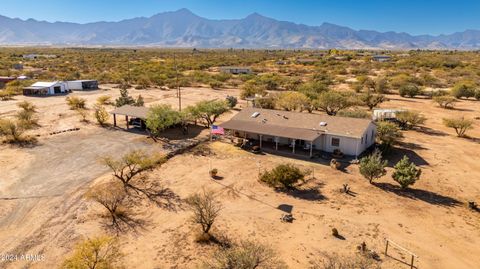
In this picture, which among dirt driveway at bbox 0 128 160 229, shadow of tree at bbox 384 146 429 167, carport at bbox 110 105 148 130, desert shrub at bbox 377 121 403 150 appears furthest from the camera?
carport at bbox 110 105 148 130

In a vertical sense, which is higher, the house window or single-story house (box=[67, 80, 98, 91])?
single-story house (box=[67, 80, 98, 91])

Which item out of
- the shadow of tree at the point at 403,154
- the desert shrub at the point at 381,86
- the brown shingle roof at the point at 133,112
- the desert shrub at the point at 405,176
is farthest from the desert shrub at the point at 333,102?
the desert shrub at the point at 381,86

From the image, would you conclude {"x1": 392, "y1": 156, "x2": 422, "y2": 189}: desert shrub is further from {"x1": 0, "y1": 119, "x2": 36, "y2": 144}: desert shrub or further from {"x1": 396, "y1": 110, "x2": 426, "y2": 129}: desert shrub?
{"x1": 0, "y1": 119, "x2": 36, "y2": 144}: desert shrub

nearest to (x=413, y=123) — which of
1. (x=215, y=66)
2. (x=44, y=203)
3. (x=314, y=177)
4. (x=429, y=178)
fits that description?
(x=429, y=178)

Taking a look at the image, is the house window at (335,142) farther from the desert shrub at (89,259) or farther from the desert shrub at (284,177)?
the desert shrub at (89,259)

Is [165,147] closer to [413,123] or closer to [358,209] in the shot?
[358,209]

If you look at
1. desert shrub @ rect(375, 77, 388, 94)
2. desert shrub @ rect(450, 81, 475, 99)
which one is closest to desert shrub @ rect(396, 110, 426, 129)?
desert shrub @ rect(450, 81, 475, 99)

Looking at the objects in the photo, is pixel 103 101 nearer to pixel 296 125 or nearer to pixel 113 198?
pixel 296 125
